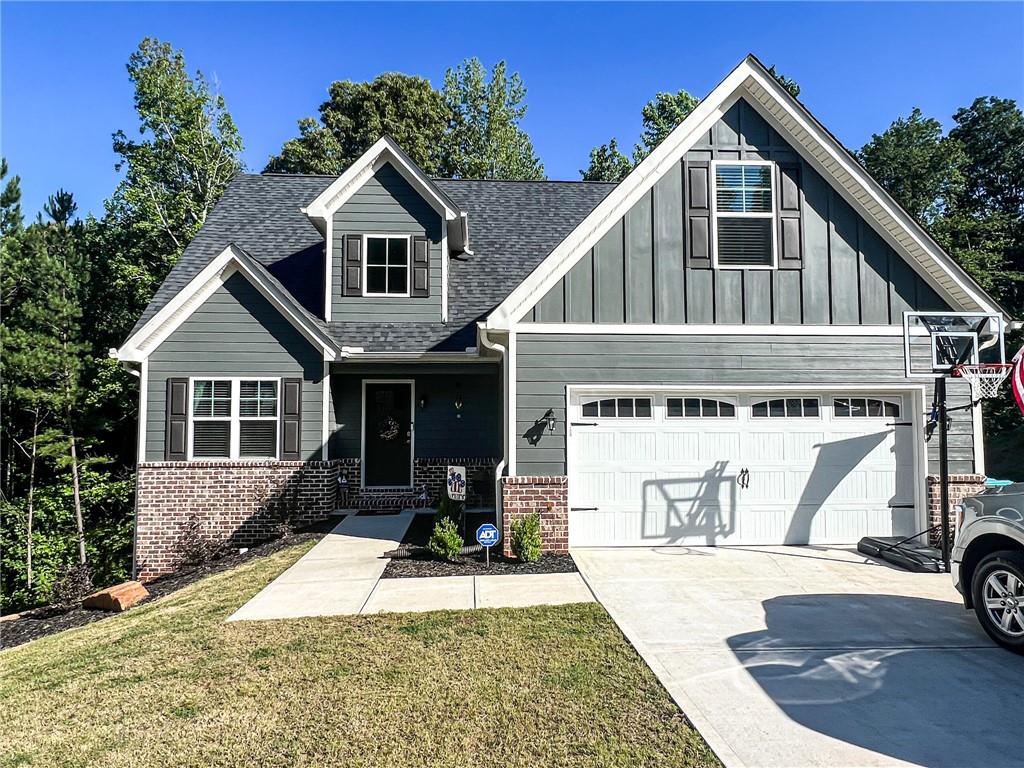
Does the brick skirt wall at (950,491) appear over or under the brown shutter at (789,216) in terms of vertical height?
under

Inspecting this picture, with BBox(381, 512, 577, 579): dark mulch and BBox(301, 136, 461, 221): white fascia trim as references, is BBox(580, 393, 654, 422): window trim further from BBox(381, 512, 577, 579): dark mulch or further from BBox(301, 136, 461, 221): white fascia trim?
BBox(301, 136, 461, 221): white fascia trim

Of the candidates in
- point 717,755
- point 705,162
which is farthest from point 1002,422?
point 717,755

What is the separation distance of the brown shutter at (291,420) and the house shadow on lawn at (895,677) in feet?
25.9

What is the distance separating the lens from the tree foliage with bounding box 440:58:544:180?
3002 cm

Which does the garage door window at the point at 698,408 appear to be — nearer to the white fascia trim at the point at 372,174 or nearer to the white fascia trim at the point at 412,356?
the white fascia trim at the point at 412,356

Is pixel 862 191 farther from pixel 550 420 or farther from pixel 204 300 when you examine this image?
pixel 204 300

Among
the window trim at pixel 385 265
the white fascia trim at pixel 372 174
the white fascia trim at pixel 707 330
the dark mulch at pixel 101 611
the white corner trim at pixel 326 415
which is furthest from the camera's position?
the window trim at pixel 385 265

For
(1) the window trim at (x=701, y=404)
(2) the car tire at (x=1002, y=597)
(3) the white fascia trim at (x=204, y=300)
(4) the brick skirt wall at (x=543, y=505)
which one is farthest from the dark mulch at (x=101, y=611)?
(2) the car tire at (x=1002, y=597)

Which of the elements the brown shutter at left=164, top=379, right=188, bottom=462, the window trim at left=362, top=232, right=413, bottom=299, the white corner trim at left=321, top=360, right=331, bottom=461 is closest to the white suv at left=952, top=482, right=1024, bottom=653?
the white corner trim at left=321, top=360, right=331, bottom=461

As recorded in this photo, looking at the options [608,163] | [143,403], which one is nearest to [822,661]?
[143,403]

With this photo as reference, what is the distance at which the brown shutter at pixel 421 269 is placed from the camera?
38.2 ft

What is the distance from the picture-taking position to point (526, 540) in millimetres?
7438

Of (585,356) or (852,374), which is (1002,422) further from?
(585,356)

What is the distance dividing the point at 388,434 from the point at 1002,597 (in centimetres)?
933
